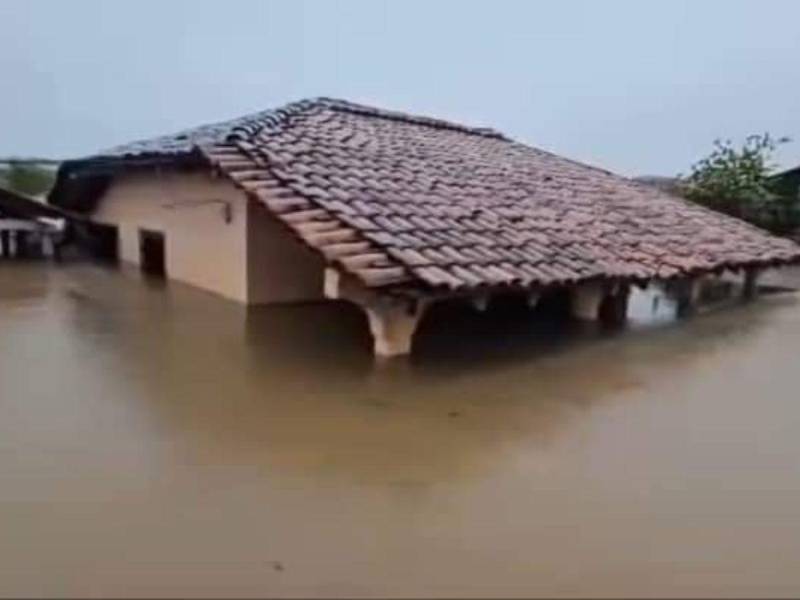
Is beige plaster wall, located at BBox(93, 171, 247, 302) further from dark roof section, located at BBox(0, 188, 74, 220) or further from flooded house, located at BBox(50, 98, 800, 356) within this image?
dark roof section, located at BBox(0, 188, 74, 220)

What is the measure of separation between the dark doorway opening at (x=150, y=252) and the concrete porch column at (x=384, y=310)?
813 centimetres

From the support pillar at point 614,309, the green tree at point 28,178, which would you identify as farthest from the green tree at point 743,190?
the green tree at point 28,178

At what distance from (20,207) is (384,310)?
11.5 m

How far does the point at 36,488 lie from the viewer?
4273 millimetres

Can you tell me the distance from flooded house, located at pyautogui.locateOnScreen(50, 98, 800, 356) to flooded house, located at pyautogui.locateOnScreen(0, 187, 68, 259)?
45.2 inches

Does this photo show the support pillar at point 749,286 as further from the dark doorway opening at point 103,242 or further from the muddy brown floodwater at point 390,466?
the dark doorway opening at point 103,242

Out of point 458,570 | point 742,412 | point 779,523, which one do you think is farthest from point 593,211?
point 458,570

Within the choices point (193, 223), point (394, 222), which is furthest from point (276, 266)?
point (394, 222)

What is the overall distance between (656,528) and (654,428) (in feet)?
5.75

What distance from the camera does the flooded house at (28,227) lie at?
1527 centimetres

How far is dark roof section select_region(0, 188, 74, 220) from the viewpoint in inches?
590

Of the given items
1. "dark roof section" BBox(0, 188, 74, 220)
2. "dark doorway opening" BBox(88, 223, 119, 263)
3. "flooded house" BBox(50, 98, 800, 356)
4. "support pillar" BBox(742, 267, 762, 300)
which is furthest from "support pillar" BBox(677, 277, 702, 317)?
"dark roof section" BBox(0, 188, 74, 220)

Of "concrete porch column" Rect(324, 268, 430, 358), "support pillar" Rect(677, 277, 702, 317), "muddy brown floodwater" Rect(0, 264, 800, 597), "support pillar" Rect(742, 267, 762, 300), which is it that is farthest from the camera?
"support pillar" Rect(742, 267, 762, 300)

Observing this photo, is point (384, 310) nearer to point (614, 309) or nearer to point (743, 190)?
point (614, 309)
